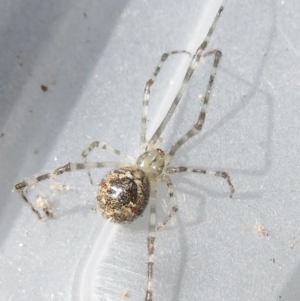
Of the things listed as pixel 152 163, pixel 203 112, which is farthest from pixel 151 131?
pixel 203 112

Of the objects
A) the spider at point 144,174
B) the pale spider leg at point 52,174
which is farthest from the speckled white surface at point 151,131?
the pale spider leg at point 52,174

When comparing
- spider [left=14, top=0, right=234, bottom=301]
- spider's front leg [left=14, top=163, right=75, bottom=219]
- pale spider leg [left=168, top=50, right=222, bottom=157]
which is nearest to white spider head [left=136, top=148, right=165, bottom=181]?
spider [left=14, top=0, right=234, bottom=301]

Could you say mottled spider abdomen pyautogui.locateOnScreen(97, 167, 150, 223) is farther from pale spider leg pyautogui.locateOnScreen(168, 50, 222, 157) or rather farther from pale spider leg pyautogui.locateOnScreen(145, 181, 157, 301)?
pale spider leg pyautogui.locateOnScreen(168, 50, 222, 157)

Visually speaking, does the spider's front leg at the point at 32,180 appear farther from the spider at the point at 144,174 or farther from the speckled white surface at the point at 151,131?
the speckled white surface at the point at 151,131

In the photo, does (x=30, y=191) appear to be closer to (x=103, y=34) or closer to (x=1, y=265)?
(x=1, y=265)

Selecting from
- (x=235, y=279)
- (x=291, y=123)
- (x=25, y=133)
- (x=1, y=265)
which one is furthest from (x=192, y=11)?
(x=1, y=265)
